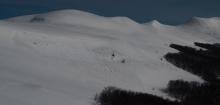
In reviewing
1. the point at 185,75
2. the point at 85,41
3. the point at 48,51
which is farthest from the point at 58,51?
the point at 185,75

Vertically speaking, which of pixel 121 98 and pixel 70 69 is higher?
pixel 70 69

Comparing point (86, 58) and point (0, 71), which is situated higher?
point (86, 58)

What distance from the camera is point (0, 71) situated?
102ft

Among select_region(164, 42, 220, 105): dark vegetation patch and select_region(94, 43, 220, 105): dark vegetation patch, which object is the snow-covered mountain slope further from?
select_region(164, 42, 220, 105): dark vegetation patch

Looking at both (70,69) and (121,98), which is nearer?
(121,98)

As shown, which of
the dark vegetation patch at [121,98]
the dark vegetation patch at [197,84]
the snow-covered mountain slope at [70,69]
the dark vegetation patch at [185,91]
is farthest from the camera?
the dark vegetation patch at [197,84]

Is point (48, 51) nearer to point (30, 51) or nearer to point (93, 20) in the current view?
point (30, 51)

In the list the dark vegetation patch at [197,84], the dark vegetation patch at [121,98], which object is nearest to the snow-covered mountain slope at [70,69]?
the dark vegetation patch at [121,98]

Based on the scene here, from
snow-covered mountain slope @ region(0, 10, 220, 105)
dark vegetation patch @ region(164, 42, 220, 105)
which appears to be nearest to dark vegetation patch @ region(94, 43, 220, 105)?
dark vegetation patch @ region(164, 42, 220, 105)

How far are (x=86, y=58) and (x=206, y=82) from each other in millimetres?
17416

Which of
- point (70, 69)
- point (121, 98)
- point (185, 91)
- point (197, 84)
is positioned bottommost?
point (121, 98)

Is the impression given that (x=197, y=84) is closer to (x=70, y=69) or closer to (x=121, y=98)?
(x=70, y=69)

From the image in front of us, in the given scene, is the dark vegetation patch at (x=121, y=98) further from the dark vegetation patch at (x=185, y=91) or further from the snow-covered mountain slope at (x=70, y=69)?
the snow-covered mountain slope at (x=70, y=69)

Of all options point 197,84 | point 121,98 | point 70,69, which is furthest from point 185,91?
point 70,69
